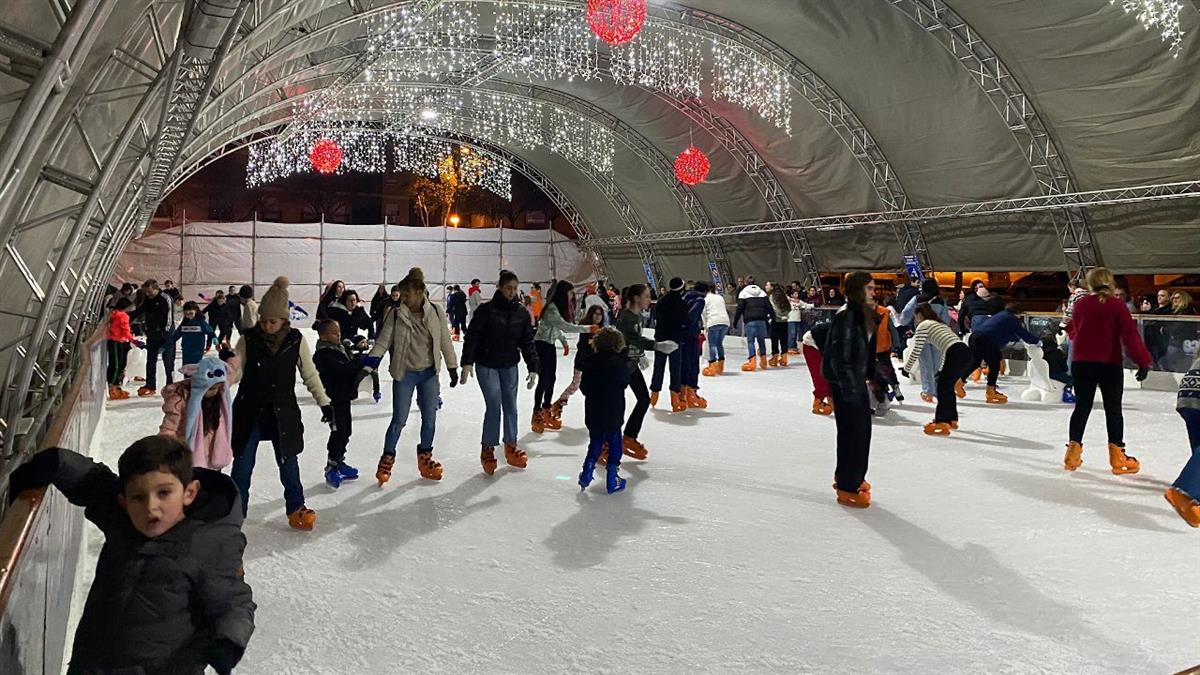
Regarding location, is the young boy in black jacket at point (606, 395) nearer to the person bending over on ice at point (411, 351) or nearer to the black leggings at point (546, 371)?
the person bending over on ice at point (411, 351)

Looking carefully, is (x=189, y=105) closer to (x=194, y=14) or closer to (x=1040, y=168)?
(x=194, y=14)

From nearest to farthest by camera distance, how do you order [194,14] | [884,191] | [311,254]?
[194,14], [884,191], [311,254]

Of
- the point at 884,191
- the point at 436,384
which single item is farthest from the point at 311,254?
the point at 436,384

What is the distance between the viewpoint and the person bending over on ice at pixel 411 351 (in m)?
4.82

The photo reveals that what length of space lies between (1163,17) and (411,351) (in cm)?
956

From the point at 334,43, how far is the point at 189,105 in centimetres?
534

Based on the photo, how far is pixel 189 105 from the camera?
805cm

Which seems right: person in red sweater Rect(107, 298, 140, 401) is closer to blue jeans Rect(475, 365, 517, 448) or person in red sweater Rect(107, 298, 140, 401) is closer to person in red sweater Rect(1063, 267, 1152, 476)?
blue jeans Rect(475, 365, 517, 448)

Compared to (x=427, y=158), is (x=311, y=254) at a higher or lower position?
lower

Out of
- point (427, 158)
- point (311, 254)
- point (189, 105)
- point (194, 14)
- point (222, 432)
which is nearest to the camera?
point (222, 432)

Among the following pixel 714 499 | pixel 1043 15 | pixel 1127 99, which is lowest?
pixel 714 499

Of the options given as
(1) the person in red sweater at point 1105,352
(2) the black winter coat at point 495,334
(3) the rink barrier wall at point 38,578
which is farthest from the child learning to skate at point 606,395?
(1) the person in red sweater at point 1105,352

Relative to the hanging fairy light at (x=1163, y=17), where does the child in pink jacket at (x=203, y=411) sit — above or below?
below

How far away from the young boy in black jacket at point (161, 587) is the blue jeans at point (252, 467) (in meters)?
2.24
